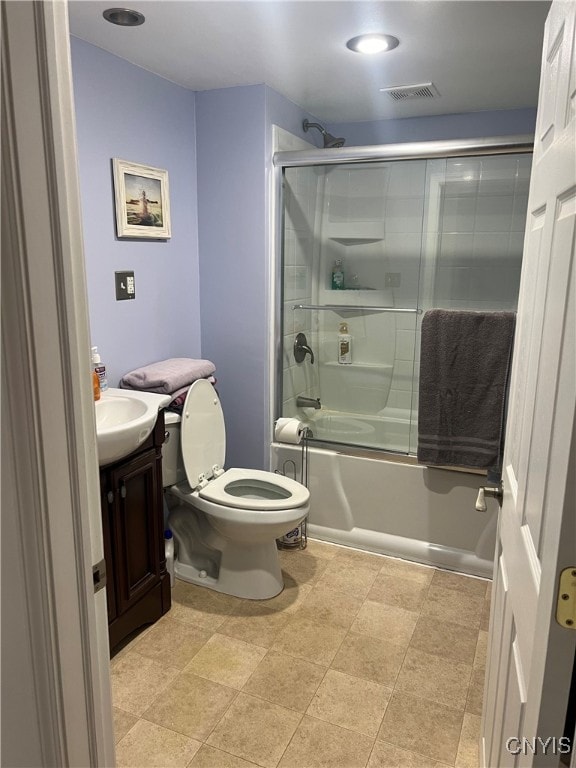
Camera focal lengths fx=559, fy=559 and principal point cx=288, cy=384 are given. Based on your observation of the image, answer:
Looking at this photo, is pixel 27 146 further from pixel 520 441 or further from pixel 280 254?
pixel 280 254

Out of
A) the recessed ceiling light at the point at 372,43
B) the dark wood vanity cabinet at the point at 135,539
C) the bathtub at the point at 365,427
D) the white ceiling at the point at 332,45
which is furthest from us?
the bathtub at the point at 365,427

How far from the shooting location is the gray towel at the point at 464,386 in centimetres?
246

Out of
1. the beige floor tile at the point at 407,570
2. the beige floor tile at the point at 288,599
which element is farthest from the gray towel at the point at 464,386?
the beige floor tile at the point at 288,599

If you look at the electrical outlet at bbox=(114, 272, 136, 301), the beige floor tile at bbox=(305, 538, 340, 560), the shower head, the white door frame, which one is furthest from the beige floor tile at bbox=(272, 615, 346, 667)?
the shower head

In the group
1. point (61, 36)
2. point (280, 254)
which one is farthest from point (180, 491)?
point (61, 36)

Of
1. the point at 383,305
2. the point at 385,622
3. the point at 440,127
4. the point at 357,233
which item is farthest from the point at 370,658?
the point at 440,127

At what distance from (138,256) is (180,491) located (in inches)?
42.1

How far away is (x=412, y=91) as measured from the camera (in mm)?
2697

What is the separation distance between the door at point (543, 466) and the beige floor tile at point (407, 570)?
1.21 metres

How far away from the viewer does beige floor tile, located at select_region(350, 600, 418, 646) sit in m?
2.23

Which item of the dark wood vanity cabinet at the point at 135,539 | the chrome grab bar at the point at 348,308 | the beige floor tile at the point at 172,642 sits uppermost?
the chrome grab bar at the point at 348,308

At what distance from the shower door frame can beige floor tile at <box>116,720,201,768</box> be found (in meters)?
1.54

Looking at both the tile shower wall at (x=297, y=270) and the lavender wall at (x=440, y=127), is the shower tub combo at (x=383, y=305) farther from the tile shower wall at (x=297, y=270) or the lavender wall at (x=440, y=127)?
the lavender wall at (x=440, y=127)

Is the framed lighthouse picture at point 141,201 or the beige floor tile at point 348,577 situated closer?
the framed lighthouse picture at point 141,201
